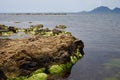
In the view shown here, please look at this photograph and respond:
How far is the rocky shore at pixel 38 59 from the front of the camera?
88.5 feet

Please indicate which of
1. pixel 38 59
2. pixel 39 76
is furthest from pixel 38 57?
pixel 39 76

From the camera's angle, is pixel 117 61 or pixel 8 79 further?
pixel 117 61

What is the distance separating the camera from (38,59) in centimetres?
2962

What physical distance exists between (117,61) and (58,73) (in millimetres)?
11996

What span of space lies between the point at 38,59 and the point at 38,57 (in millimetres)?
328

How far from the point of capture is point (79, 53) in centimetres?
4056

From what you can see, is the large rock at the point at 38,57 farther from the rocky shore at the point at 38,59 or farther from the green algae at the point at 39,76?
the green algae at the point at 39,76

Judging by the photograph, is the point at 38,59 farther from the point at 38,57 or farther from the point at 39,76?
the point at 39,76

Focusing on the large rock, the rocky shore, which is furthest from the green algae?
the large rock

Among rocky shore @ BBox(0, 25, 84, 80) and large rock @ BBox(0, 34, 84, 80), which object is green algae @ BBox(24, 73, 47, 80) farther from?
large rock @ BBox(0, 34, 84, 80)

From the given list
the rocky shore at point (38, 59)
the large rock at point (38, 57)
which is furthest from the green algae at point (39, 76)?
the large rock at point (38, 57)

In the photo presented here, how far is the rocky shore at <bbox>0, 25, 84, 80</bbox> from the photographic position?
88.5 feet

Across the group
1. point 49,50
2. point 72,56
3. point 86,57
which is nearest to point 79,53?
point 86,57

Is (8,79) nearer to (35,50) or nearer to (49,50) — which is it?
(35,50)
